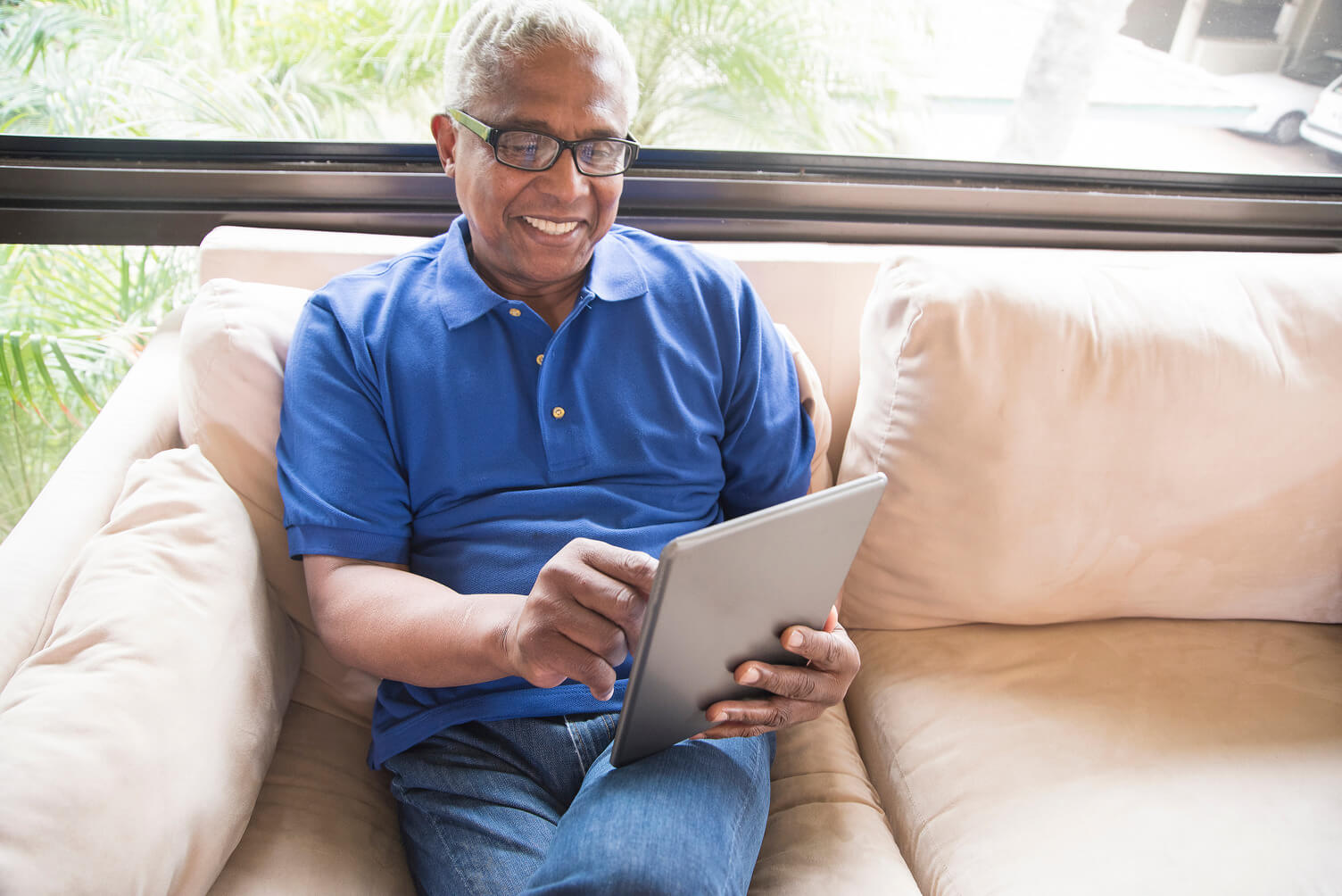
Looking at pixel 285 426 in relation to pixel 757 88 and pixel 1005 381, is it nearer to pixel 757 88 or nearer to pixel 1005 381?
pixel 1005 381

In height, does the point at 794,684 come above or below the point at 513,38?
below

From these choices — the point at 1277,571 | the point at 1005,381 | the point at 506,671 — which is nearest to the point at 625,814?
the point at 506,671

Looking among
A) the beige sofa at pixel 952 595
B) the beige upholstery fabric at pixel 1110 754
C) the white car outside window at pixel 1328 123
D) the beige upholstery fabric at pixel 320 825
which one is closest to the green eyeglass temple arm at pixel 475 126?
the beige sofa at pixel 952 595

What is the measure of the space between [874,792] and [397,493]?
74 cm

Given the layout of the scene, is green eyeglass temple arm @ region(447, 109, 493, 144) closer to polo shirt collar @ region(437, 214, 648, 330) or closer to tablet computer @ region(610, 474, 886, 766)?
polo shirt collar @ region(437, 214, 648, 330)

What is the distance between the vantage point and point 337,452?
1.00 meters

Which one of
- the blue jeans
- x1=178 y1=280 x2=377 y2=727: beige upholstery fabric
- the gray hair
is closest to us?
the blue jeans

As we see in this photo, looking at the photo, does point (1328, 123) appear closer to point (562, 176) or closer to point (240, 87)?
point (562, 176)

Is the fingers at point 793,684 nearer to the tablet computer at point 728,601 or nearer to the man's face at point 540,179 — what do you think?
the tablet computer at point 728,601

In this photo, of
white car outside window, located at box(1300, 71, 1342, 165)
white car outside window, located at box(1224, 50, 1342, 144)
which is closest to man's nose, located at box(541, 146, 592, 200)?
white car outside window, located at box(1224, 50, 1342, 144)

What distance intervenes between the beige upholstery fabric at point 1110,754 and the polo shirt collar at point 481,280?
686 mm

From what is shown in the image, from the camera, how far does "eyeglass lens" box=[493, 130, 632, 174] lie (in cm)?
103

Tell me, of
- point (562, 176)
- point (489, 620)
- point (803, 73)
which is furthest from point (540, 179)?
point (803, 73)

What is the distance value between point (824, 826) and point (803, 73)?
4.49 ft
